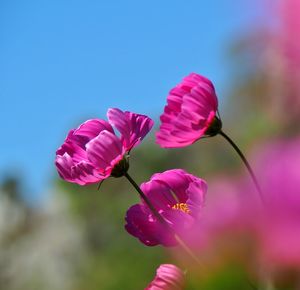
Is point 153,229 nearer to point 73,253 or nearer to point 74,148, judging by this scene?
point 74,148

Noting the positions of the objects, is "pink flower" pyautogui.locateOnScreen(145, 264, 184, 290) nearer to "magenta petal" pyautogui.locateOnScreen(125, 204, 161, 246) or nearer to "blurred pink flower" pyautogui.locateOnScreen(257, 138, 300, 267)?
"magenta petal" pyautogui.locateOnScreen(125, 204, 161, 246)

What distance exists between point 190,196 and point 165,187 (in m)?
0.04

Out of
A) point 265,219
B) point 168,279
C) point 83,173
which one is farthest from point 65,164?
point 265,219

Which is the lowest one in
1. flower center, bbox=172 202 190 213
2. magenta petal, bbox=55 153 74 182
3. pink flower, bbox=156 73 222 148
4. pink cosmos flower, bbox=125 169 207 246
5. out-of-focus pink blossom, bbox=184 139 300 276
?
flower center, bbox=172 202 190 213

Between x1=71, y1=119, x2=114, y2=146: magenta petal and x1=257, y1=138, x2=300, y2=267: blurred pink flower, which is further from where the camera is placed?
x1=71, y1=119, x2=114, y2=146: magenta petal

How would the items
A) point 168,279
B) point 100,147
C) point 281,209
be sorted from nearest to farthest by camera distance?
point 281,209 → point 168,279 → point 100,147

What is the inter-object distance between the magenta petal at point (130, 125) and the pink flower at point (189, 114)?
0.03 metres

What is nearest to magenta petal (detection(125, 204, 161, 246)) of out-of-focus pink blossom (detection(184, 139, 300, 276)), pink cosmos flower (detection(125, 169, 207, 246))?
pink cosmos flower (detection(125, 169, 207, 246))

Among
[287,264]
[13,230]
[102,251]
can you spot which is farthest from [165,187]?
[13,230]

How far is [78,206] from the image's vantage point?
20750 millimetres

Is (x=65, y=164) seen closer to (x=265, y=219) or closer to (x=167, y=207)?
(x=167, y=207)

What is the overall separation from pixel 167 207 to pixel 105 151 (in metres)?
0.06

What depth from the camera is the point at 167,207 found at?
657 mm

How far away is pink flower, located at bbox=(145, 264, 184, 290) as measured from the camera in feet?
1.72
